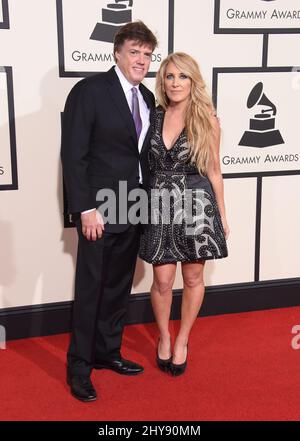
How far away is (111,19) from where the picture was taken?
311 centimetres

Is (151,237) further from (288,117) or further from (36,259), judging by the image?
(288,117)

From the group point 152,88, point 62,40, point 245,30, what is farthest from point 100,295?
point 245,30

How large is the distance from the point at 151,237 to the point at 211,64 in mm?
1191

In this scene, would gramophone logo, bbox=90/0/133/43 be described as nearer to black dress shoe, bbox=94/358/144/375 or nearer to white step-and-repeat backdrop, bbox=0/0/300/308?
white step-and-repeat backdrop, bbox=0/0/300/308

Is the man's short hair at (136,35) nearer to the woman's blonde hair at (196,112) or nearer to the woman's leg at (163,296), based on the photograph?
the woman's blonde hair at (196,112)

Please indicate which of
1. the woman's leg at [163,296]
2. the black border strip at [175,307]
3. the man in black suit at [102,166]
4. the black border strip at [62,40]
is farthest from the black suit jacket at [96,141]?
the black border strip at [175,307]

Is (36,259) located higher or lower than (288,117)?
lower

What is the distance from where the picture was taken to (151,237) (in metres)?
2.73

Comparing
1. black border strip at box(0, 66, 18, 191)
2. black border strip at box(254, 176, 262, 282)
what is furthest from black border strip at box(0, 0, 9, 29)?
black border strip at box(254, 176, 262, 282)

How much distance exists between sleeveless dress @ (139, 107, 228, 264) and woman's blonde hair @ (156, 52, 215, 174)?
0.05 m

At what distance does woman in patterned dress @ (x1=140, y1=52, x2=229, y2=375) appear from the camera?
8.55 feet

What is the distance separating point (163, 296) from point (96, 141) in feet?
2.74

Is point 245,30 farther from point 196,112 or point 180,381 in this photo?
point 180,381
